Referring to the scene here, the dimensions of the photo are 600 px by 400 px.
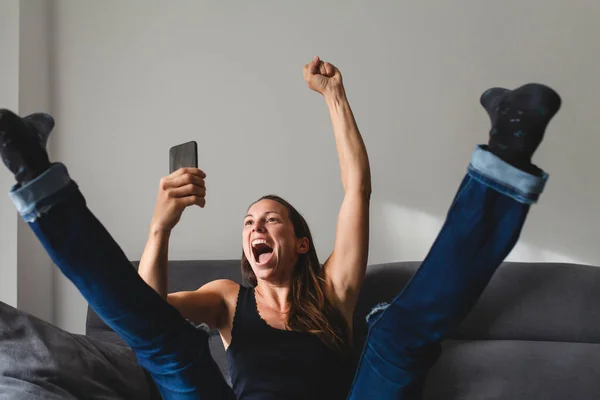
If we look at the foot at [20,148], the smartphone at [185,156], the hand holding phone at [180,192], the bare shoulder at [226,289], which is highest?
the foot at [20,148]

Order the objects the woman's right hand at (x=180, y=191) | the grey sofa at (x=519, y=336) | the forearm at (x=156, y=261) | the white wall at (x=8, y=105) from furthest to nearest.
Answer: the white wall at (x=8, y=105)
the grey sofa at (x=519, y=336)
the forearm at (x=156, y=261)
the woman's right hand at (x=180, y=191)

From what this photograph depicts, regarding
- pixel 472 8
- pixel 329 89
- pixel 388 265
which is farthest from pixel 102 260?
pixel 472 8

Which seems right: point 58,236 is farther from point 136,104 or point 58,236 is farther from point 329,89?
point 136,104

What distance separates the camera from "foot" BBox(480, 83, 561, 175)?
865mm

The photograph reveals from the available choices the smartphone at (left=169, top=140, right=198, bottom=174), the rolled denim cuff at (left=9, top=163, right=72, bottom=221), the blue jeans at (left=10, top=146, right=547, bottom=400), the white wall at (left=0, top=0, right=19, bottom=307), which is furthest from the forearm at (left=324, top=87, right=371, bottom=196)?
the white wall at (left=0, top=0, right=19, bottom=307)

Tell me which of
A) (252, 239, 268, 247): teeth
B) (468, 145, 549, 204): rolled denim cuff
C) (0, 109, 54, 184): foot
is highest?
(468, 145, 549, 204): rolled denim cuff

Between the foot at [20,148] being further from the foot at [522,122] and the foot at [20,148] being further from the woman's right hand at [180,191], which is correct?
the foot at [522,122]

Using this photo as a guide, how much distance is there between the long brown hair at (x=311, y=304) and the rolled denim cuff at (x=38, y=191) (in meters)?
0.79

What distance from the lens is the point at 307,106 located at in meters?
2.32

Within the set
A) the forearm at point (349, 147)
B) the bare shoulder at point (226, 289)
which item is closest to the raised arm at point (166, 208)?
the bare shoulder at point (226, 289)

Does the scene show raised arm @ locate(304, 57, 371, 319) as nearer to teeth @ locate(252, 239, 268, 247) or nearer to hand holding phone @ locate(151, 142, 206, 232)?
teeth @ locate(252, 239, 268, 247)

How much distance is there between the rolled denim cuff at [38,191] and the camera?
909mm

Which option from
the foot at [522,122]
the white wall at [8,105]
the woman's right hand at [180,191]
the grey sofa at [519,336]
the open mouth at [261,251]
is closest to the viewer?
the foot at [522,122]

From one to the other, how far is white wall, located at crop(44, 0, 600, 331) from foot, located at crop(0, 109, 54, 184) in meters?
1.40
